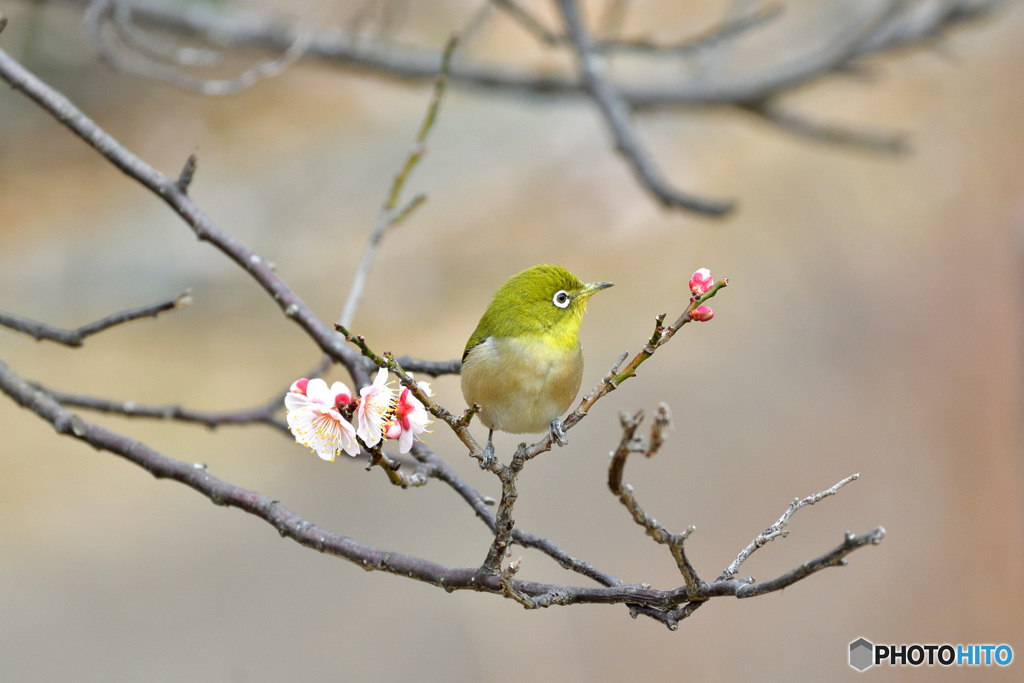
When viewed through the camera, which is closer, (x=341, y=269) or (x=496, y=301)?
(x=496, y=301)

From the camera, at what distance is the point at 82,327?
66.8 inches

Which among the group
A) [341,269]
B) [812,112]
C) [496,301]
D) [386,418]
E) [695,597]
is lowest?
[695,597]

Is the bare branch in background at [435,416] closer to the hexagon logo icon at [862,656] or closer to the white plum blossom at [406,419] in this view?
the white plum blossom at [406,419]

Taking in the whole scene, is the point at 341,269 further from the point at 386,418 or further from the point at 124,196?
the point at 386,418

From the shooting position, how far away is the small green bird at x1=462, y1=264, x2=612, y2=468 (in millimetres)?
1371

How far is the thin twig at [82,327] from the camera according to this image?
5.35 ft

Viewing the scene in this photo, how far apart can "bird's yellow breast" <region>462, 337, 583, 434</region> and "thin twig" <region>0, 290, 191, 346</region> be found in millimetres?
588

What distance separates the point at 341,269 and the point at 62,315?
7.24 feet

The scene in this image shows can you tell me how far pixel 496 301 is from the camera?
57.1 inches

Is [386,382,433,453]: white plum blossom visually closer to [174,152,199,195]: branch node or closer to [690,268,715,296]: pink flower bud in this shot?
[690,268,715,296]: pink flower bud

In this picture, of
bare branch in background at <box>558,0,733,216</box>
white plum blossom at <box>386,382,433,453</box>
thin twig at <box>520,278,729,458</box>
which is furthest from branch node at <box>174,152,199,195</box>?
bare branch in background at <box>558,0,733,216</box>

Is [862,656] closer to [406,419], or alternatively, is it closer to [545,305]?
[545,305]

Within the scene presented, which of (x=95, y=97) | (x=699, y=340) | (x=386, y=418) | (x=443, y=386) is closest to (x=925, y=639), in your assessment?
(x=699, y=340)

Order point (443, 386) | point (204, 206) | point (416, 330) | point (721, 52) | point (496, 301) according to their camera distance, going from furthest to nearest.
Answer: point (204, 206)
point (416, 330)
point (443, 386)
point (721, 52)
point (496, 301)
